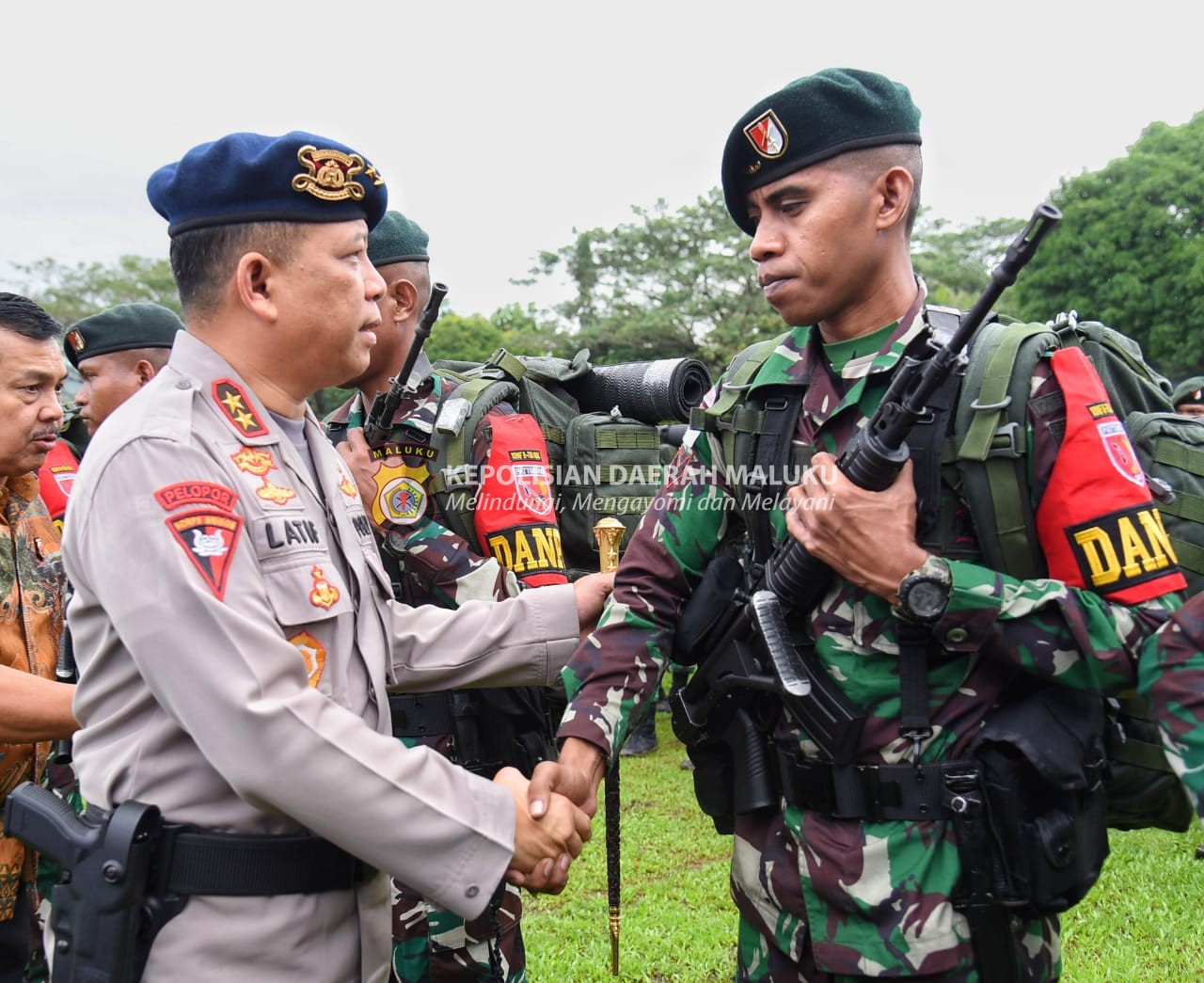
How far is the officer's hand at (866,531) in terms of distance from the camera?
80.6 inches

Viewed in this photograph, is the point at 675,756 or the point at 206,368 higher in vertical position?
the point at 206,368

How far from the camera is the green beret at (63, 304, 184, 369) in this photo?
4.70 m

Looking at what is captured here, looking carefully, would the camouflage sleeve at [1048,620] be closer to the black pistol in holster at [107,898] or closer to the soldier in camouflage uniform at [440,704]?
the black pistol in holster at [107,898]

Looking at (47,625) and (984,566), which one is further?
(47,625)

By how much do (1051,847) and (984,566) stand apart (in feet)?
1.86

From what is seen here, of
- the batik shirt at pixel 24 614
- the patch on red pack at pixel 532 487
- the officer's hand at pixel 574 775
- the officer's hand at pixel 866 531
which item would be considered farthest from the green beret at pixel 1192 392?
the batik shirt at pixel 24 614

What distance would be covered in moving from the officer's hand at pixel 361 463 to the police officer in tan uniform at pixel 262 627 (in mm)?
1335

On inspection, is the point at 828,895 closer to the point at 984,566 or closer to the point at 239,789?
the point at 984,566

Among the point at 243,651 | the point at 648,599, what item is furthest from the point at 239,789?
the point at 648,599

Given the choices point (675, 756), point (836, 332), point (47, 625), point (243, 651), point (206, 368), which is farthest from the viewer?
point (675, 756)

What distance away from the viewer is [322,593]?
6.60 ft

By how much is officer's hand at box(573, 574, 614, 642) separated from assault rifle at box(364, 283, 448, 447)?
4.27 feet

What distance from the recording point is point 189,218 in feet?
7.04

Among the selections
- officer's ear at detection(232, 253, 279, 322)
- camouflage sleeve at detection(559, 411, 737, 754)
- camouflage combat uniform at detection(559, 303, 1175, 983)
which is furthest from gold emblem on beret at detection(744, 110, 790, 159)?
officer's ear at detection(232, 253, 279, 322)
